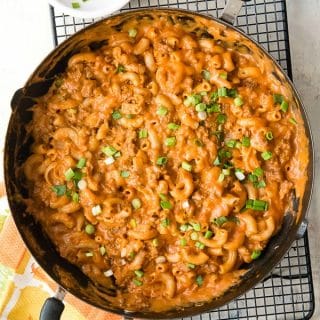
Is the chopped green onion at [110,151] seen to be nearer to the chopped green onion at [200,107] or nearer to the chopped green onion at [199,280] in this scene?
the chopped green onion at [200,107]

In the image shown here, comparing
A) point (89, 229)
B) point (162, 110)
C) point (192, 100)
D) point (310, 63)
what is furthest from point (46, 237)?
point (310, 63)

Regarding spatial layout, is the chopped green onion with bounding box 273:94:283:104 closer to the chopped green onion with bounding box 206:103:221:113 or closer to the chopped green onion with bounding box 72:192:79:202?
the chopped green onion with bounding box 206:103:221:113

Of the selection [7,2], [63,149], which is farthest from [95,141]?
[7,2]

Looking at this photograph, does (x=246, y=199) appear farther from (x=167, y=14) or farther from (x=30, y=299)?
(x=30, y=299)

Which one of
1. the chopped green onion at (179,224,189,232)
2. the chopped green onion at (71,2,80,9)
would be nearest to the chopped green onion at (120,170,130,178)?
the chopped green onion at (179,224,189,232)

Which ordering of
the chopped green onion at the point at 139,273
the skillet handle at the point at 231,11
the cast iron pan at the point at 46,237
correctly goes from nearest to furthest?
the skillet handle at the point at 231,11 → the cast iron pan at the point at 46,237 → the chopped green onion at the point at 139,273

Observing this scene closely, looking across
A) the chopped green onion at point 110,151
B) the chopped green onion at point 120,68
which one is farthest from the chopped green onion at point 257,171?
the chopped green onion at point 120,68
